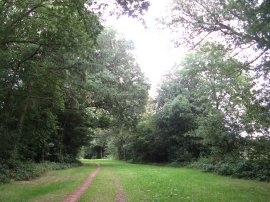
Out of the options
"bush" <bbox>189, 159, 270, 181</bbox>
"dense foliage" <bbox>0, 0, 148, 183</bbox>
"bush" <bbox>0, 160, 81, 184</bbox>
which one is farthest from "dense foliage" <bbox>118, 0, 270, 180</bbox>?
"bush" <bbox>0, 160, 81, 184</bbox>

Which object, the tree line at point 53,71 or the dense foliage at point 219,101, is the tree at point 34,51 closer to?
the tree line at point 53,71

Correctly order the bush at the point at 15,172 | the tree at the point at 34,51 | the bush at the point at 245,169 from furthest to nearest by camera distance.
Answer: the bush at the point at 245,169 < the bush at the point at 15,172 < the tree at the point at 34,51

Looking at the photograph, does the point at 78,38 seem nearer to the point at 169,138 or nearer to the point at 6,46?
the point at 6,46

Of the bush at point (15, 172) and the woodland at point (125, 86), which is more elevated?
the woodland at point (125, 86)

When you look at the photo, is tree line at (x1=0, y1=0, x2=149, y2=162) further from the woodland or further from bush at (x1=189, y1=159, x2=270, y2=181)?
bush at (x1=189, y1=159, x2=270, y2=181)

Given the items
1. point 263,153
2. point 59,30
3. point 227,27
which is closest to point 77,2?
point 59,30

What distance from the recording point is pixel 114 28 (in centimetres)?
3756

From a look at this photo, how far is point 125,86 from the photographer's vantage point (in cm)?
3584

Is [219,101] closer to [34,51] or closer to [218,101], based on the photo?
[218,101]

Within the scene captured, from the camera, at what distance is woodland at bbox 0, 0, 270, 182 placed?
14.7m

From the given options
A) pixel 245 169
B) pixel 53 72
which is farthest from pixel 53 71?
pixel 245 169

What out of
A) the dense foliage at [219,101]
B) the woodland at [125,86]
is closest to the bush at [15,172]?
the woodland at [125,86]

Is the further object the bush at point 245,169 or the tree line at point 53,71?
the bush at point 245,169

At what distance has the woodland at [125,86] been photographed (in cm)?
1466
